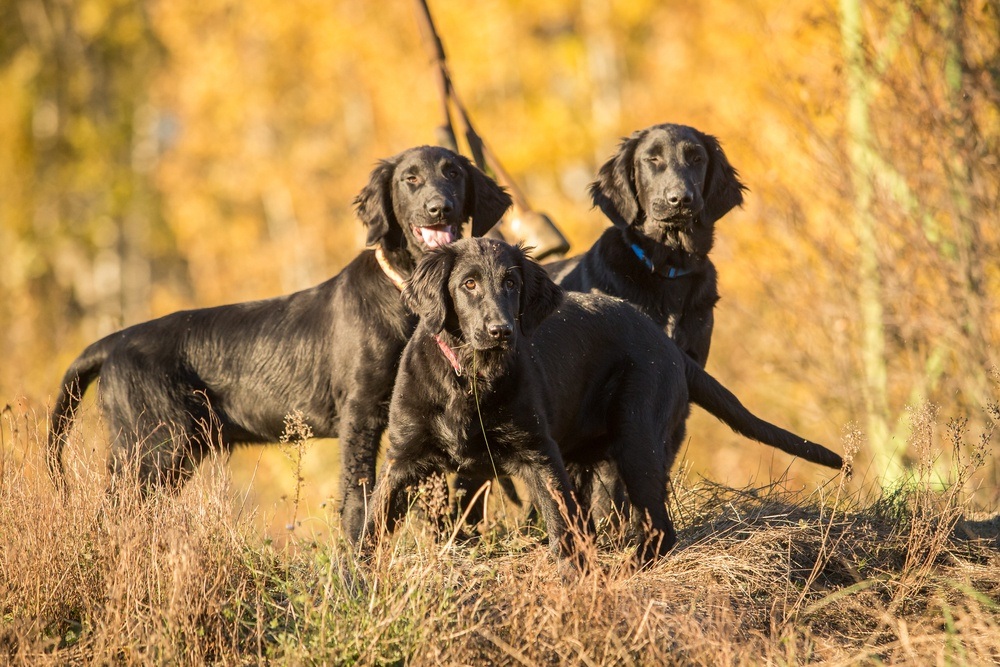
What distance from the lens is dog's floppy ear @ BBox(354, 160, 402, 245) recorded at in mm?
5605

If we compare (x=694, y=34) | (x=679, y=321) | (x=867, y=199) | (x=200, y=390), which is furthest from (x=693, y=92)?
(x=200, y=390)

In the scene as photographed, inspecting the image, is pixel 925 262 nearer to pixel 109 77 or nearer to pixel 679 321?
pixel 679 321

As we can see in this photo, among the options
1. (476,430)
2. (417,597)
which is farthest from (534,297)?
(417,597)

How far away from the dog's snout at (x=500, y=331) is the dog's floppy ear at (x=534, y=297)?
31 centimetres

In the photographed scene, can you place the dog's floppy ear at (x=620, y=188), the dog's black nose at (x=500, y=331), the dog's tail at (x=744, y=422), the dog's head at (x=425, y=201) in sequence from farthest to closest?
the dog's floppy ear at (x=620, y=188)
the dog's head at (x=425, y=201)
the dog's tail at (x=744, y=422)
the dog's black nose at (x=500, y=331)

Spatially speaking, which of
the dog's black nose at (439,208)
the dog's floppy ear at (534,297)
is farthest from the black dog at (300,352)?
the dog's floppy ear at (534,297)

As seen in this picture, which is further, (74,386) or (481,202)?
(481,202)

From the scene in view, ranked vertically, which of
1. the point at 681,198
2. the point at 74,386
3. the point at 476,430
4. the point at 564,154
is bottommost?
the point at 476,430

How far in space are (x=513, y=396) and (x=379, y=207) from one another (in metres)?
1.66

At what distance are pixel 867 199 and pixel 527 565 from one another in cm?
532

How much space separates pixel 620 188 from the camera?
6203 millimetres

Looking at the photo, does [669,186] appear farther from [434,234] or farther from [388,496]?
[388,496]

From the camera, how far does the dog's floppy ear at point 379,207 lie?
5605 mm

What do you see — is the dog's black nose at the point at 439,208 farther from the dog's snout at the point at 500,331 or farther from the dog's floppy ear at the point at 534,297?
the dog's snout at the point at 500,331
